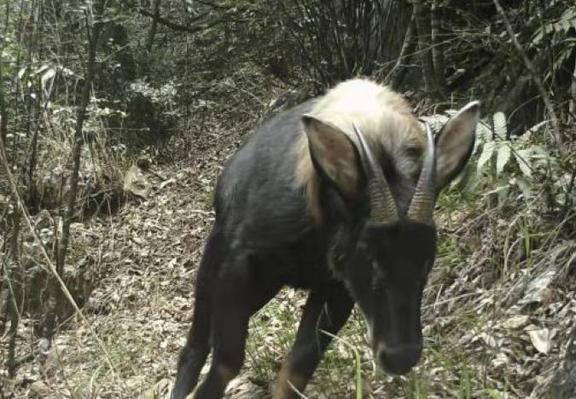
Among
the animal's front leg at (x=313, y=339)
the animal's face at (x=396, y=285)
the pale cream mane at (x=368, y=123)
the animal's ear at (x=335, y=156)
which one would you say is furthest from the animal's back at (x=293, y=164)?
the animal's front leg at (x=313, y=339)

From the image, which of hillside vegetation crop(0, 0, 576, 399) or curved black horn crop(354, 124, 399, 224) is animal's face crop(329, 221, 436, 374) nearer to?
curved black horn crop(354, 124, 399, 224)

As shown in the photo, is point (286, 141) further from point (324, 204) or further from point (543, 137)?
point (543, 137)

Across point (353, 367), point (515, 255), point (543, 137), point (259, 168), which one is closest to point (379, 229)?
point (259, 168)

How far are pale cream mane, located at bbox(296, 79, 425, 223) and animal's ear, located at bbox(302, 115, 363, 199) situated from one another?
18cm

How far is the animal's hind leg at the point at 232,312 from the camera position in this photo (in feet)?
13.3

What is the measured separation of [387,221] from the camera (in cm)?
336

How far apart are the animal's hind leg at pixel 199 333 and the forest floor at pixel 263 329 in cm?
40

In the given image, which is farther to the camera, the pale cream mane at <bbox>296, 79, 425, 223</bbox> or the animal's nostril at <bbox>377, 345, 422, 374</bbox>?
the pale cream mane at <bbox>296, 79, 425, 223</bbox>

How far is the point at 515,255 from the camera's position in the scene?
5141 mm

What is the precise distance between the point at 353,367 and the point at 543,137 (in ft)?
6.78

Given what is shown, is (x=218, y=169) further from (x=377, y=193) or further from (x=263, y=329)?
(x=377, y=193)

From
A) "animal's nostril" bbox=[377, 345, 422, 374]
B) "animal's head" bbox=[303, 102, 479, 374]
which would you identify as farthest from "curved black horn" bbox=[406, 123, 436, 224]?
"animal's nostril" bbox=[377, 345, 422, 374]

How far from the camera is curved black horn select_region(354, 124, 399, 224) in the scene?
11.0 feet

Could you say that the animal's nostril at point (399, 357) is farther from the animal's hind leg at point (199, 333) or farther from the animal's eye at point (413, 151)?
the animal's hind leg at point (199, 333)
